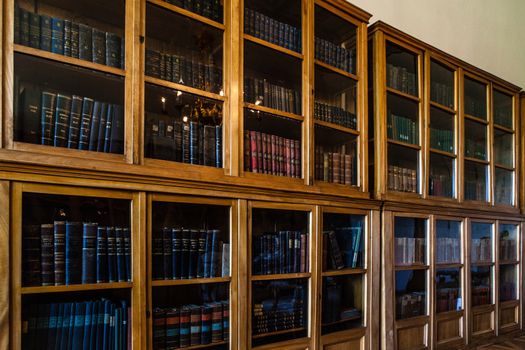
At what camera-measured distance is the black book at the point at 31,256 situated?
4.52ft

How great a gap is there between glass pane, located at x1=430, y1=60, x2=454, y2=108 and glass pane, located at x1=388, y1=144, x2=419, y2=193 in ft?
1.87

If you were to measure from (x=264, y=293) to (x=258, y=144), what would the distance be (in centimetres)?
85

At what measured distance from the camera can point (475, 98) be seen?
3.42m

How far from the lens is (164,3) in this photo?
5.75 feet

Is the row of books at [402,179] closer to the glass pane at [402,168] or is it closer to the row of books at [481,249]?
the glass pane at [402,168]

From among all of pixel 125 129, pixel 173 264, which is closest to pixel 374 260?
pixel 173 264

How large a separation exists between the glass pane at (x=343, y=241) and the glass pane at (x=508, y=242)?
2.00 metres

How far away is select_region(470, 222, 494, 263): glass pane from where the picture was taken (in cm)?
327

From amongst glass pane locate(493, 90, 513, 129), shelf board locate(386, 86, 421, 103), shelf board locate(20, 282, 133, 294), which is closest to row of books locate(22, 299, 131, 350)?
shelf board locate(20, 282, 133, 294)

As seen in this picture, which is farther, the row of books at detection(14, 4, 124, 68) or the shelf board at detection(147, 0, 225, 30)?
the shelf board at detection(147, 0, 225, 30)

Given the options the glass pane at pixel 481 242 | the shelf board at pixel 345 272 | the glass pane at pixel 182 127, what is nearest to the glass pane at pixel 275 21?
the glass pane at pixel 182 127

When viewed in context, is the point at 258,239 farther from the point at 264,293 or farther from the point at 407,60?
the point at 407,60

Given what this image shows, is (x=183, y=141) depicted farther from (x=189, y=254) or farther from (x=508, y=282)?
(x=508, y=282)

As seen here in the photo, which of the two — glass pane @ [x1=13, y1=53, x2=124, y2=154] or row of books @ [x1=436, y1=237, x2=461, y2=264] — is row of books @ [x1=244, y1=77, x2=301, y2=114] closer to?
glass pane @ [x1=13, y1=53, x2=124, y2=154]
